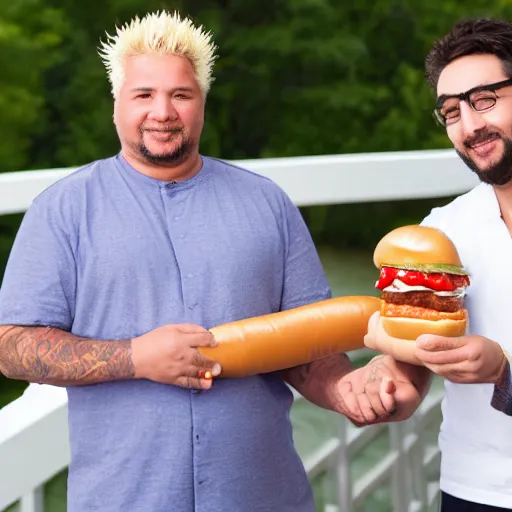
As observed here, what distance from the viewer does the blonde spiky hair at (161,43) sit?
6.81ft

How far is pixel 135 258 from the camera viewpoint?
2.07 m

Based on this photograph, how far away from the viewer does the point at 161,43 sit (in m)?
2.07

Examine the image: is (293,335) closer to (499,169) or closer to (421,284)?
(421,284)

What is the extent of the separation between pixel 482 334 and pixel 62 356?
0.93 meters

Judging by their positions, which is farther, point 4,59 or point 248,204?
point 4,59

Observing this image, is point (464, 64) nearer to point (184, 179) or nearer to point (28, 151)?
point (184, 179)

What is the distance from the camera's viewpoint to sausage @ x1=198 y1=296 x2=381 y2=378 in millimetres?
2061

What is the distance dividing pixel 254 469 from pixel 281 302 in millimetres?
381

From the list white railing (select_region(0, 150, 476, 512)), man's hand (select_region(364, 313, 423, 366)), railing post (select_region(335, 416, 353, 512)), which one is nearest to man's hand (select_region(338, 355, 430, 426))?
man's hand (select_region(364, 313, 423, 366))

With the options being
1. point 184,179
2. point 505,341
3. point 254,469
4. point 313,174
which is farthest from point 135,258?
point 313,174

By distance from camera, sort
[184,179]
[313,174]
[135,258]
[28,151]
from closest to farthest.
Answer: [135,258]
[184,179]
[313,174]
[28,151]

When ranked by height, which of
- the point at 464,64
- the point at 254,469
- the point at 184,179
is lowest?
the point at 254,469

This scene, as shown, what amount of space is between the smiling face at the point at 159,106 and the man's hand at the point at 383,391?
648 mm

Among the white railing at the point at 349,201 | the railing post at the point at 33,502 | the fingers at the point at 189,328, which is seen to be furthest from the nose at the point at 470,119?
Answer: the railing post at the point at 33,502
